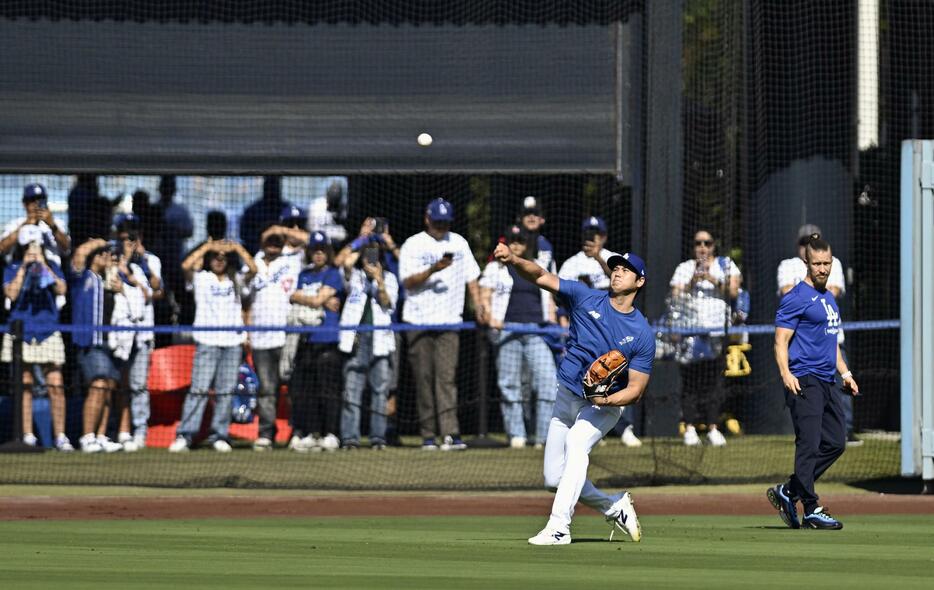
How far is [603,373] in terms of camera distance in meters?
10.4

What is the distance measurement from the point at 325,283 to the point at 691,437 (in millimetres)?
4205

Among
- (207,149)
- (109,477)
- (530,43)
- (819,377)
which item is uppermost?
(530,43)

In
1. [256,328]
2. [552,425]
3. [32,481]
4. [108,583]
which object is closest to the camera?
[108,583]

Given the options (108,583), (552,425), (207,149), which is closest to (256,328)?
(207,149)

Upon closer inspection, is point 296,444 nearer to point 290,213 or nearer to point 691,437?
point 290,213

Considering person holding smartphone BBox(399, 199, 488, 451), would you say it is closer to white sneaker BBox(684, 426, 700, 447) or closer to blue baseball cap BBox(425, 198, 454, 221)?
blue baseball cap BBox(425, 198, 454, 221)

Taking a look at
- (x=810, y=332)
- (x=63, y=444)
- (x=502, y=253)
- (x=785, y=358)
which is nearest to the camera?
(x=502, y=253)

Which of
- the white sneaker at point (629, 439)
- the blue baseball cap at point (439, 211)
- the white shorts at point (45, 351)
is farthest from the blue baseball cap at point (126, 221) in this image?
the white sneaker at point (629, 439)

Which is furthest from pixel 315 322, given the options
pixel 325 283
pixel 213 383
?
pixel 213 383

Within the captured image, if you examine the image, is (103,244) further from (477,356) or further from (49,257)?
(477,356)

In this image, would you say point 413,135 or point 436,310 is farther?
point 436,310

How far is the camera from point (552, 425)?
10898mm

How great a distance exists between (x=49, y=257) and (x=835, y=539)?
9667mm

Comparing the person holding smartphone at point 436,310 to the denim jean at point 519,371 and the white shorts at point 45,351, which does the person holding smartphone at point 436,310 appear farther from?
the white shorts at point 45,351
